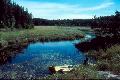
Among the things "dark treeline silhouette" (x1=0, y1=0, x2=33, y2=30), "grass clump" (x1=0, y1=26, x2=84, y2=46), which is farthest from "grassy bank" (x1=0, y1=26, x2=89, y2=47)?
"dark treeline silhouette" (x1=0, y1=0, x2=33, y2=30)

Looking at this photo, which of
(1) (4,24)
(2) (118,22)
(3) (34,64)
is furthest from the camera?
(1) (4,24)

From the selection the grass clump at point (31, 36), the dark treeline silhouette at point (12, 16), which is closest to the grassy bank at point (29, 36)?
the grass clump at point (31, 36)

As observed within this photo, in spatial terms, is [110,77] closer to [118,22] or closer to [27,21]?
[118,22]

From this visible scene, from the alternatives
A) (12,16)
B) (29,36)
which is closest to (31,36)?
(29,36)

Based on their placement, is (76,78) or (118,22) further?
(118,22)

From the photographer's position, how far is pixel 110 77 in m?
20.1

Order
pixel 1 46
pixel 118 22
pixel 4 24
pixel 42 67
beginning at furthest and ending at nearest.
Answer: pixel 4 24 → pixel 118 22 → pixel 1 46 → pixel 42 67

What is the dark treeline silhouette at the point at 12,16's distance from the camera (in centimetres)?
9338

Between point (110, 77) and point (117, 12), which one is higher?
point (117, 12)

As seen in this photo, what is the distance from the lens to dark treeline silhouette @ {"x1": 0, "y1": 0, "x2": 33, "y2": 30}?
9338 cm

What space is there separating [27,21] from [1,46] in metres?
77.6

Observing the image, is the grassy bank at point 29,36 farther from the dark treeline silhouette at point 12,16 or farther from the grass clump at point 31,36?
the dark treeline silhouette at point 12,16

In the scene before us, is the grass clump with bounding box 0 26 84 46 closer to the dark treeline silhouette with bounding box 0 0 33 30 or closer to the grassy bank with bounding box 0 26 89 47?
the grassy bank with bounding box 0 26 89 47

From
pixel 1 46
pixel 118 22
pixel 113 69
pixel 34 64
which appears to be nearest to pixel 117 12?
pixel 118 22
